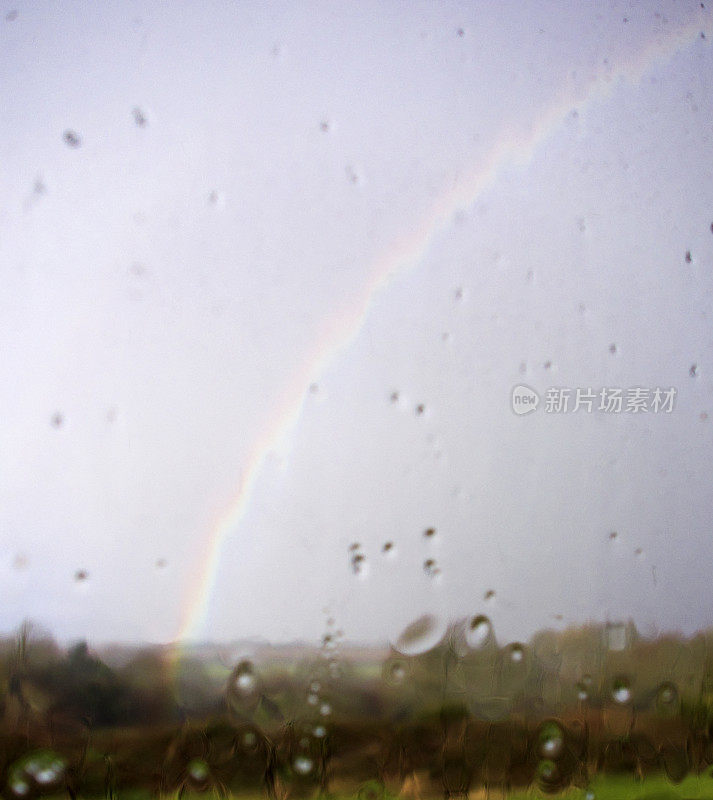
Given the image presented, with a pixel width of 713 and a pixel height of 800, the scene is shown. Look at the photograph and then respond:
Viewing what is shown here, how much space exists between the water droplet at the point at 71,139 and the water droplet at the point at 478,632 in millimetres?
418

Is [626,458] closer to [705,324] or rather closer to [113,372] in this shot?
[705,324]

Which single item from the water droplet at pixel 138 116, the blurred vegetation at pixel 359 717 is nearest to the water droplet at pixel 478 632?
the blurred vegetation at pixel 359 717

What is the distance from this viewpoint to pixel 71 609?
0.35 meters

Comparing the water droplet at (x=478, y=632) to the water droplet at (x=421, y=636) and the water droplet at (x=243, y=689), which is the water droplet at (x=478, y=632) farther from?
the water droplet at (x=243, y=689)

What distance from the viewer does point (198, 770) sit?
343 millimetres

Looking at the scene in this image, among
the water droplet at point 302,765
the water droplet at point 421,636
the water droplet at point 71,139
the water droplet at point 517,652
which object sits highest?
the water droplet at point 71,139

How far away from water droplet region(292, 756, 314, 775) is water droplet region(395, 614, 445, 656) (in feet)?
0.30

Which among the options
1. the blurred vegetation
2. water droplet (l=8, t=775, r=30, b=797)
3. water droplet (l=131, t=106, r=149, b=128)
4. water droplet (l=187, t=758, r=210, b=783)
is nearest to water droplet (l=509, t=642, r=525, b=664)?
the blurred vegetation

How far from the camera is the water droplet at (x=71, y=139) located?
0.36 metres

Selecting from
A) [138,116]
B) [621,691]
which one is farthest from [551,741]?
[138,116]

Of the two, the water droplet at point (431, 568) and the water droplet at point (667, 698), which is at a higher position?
the water droplet at point (431, 568)

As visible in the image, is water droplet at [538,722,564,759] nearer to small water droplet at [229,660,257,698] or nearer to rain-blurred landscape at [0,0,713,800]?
rain-blurred landscape at [0,0,713,800]

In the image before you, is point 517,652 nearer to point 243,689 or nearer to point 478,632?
point 478,632

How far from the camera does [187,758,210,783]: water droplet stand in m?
0.34
